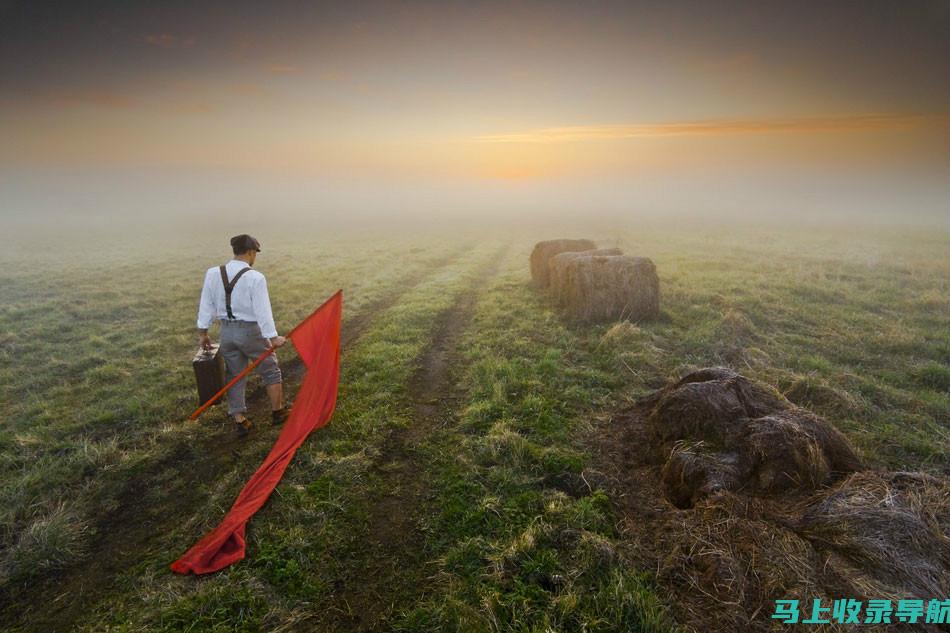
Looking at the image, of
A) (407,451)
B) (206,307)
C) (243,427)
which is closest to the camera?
(407,451)

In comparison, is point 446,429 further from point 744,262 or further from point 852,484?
point 744,262

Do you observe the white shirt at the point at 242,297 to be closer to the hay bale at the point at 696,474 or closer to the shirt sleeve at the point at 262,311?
the shirt sleeve at the point at 262,311

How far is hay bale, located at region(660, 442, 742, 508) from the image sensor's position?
5.01 meters

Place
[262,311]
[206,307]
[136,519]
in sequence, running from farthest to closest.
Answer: [206,307], [262,311], [136,519]

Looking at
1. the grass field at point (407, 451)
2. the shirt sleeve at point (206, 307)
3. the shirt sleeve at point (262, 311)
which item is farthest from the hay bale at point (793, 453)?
the shirt sleeve at point (206, 307)

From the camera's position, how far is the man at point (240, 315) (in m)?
6.75

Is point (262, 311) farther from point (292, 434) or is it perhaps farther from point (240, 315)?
point (292, 434)

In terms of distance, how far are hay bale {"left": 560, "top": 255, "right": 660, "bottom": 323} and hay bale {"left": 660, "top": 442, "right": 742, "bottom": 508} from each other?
715 centimetres

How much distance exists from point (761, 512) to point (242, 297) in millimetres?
7829

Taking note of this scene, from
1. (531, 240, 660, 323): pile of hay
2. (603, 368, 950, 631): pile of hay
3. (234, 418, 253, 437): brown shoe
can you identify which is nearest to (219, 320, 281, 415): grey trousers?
(234, 418, 253, 437): brown shoe

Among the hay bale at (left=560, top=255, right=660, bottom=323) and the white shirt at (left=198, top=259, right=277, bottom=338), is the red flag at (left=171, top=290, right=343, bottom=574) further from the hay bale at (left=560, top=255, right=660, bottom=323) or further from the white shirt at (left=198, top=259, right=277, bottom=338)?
the hay bale at (left=560, top=255, right=660, bottom=323)

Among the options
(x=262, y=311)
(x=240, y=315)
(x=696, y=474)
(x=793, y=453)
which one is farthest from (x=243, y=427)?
(x=793, y=453)

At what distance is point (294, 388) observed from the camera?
9000 mm

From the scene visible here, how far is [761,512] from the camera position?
461 centimetres
